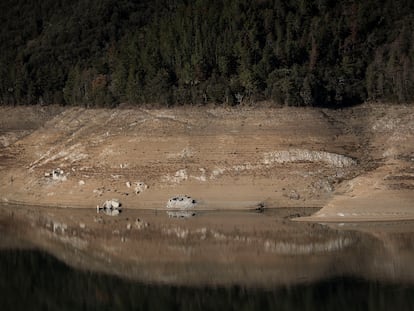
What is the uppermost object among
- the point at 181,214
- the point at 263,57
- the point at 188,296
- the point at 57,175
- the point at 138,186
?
the point at 263,57

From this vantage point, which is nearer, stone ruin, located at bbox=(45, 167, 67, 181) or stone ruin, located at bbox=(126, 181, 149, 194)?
stone ruin, located at bbox=(126, 181, 149, 194)

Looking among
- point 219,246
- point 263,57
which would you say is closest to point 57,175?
point 263,57

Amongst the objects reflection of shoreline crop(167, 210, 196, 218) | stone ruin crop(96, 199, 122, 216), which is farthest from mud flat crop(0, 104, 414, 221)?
reflection of shoreline crop(167, 210, 196, 218)

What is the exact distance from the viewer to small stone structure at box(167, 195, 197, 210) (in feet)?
202

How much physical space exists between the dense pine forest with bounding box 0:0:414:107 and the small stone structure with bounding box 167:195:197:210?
12330 millimetres

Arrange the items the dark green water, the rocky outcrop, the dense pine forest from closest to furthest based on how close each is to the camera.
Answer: the dark green water, the rocky outcrop, the dense pine forest

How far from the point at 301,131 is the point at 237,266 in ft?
91.9

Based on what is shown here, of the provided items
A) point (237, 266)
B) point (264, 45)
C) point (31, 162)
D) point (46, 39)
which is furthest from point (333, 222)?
point (46, 39)

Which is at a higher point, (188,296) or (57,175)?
(57,175)

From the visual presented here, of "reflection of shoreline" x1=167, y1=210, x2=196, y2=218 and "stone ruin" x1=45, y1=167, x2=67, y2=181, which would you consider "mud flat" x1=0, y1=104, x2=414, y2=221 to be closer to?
"stone ruin" x1=45, y1=167, x2=67, y2=181

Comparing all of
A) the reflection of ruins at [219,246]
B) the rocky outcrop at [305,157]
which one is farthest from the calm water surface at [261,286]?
the rocky outcrop at [305,157]

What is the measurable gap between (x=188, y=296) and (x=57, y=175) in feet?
131

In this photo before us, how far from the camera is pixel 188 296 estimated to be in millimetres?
32906

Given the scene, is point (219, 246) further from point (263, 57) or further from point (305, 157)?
point (263, 57)
